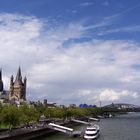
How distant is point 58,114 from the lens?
145500 millimetres

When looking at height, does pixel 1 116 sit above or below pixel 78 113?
below

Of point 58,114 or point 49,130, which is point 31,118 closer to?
point 49,130

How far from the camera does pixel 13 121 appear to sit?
75.8 metres

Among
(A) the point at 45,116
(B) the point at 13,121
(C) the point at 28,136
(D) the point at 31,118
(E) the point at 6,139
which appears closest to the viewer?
(E) the point at 6,139

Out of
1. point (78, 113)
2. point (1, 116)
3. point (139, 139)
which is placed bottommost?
point (139, 139)

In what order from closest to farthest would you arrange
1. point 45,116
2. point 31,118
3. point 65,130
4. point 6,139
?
point 6,139, point 65,130, point 31,118, point 45,116

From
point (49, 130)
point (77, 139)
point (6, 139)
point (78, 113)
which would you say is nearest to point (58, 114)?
point (78, 113)

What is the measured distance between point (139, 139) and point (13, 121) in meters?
23.5

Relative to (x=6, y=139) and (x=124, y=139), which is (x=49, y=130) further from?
(x=6, y=139)

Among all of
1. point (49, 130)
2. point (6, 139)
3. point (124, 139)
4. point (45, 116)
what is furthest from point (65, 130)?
point (45, 116)

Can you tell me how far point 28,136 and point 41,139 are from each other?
3.99 m

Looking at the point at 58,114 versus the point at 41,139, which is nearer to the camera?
the point at 41,139

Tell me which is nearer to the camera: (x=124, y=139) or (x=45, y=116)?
(x=124, y=139)

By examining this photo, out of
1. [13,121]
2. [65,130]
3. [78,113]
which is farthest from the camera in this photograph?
[78,113]
